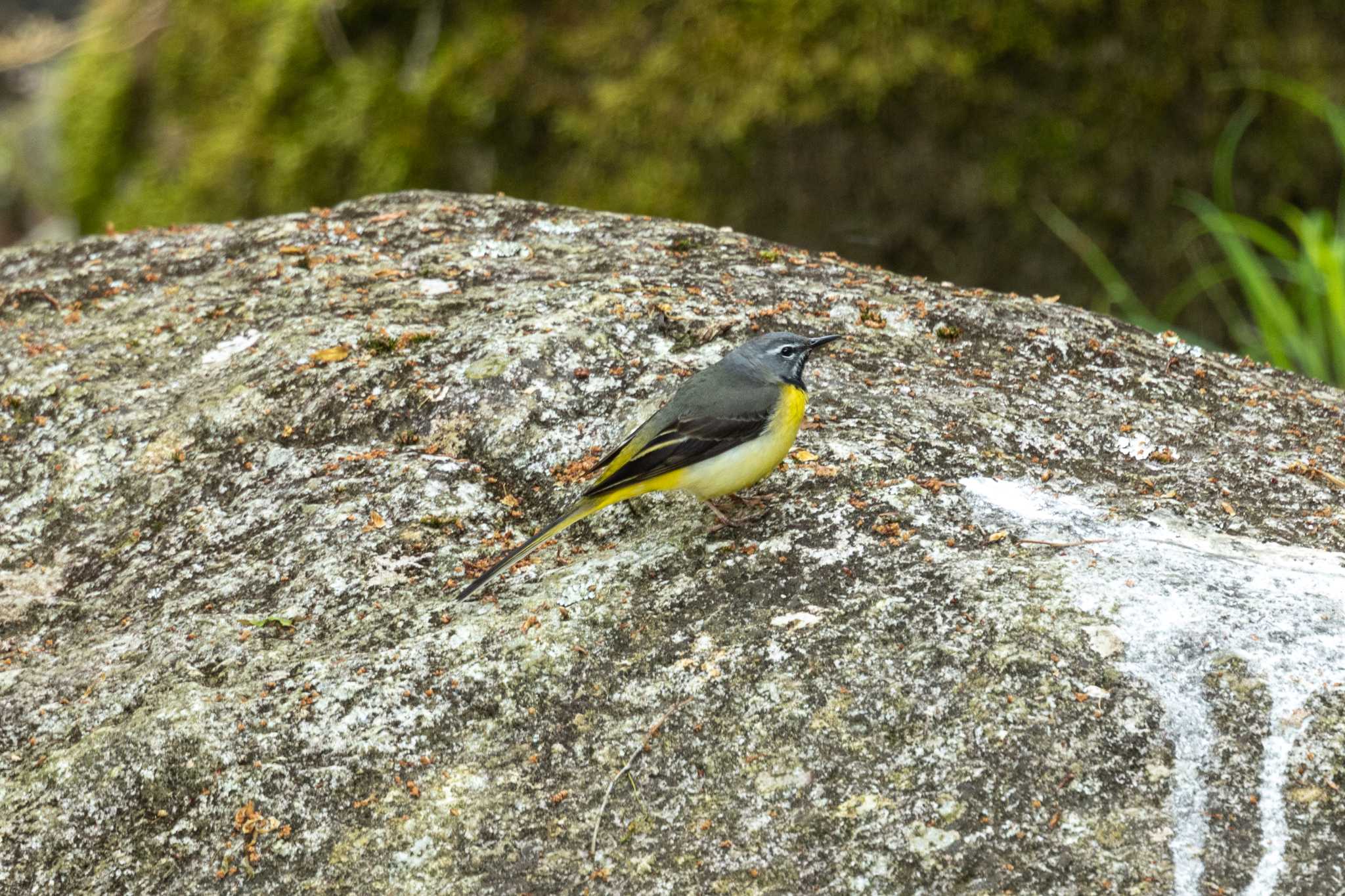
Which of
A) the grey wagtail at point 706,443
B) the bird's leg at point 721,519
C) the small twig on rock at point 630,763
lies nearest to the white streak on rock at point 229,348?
the grey wagtail at point 706,443

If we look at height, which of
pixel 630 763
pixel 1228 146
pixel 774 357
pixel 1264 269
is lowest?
pixel 1264 269

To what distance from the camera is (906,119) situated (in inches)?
279

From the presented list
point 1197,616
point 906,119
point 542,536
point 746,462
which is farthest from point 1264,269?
point 542,536

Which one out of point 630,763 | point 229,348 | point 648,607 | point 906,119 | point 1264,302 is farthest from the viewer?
point 906,119

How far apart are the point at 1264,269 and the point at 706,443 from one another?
175 inches

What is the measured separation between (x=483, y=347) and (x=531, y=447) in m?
0.59

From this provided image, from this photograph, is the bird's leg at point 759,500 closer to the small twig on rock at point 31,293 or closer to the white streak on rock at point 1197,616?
the white streak on rock at point 1197,616

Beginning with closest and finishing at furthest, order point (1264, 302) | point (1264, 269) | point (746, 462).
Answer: point (746, 462) < point (1264, 302) < point (1264, 269)

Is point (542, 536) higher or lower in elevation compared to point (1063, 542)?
higher

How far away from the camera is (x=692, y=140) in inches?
287

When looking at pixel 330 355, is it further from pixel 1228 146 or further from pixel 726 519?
pixel 1228 146

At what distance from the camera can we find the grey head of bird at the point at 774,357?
4.11 meters

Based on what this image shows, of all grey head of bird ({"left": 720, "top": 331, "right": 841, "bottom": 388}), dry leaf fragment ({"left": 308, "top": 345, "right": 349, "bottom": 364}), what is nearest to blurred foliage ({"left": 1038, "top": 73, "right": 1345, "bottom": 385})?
grey head of bird ({"left": 720, "top": 331, "right": 841, "bottom": 388})

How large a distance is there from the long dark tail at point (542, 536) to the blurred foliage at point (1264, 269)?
3973mm
